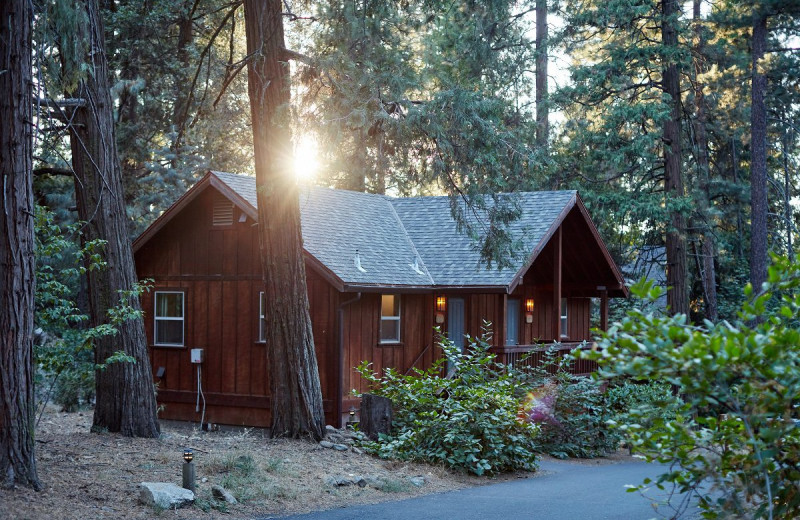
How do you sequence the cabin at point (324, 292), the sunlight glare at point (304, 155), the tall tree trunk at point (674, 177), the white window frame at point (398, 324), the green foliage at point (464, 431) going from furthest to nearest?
the tall tree trunk at point (674, 177), the white window frame at point (398, 324), the cabin at point (324, 292), the sunlight glare at point (304, 155), the green foliage at point (464, 431)

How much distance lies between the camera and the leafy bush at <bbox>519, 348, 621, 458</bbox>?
18.0 metres

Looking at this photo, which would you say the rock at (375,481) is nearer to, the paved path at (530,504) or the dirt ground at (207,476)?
the dirt ground at (207,476)

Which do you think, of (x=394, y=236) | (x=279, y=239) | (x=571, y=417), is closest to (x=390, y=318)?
(x=394, y=236)

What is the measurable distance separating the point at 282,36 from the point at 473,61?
2102cm

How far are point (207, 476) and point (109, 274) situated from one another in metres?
4.30

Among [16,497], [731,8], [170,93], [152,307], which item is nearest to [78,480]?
[16,497]

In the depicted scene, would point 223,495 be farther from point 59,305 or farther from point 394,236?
point 394,236

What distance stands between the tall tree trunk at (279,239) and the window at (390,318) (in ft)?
20.4

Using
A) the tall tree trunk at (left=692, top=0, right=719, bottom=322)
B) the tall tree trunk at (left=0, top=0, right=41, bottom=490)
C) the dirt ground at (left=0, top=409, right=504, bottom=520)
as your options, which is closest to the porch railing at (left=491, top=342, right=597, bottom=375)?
the dirt ground at (left=0, top=409, right=504, bottom=520)

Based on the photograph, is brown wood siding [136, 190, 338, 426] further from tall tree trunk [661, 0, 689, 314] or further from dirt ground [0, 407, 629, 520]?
tall tree trunk [661, 0, 689, 314]

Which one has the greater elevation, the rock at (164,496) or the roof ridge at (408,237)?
the roof ridge at (408,237)

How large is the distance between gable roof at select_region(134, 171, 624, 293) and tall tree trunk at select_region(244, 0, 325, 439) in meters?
3.93

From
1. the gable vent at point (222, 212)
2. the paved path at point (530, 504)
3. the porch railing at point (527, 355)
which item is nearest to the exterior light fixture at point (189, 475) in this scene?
the paved path at point (530, 504)

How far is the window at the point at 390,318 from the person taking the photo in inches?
837
